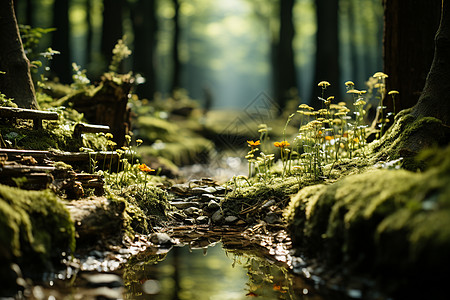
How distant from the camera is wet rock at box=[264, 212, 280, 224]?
193 inches

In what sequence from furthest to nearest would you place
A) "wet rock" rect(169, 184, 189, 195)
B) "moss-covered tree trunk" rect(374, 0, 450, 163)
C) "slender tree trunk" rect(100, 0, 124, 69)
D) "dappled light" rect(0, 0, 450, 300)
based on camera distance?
"slender tree trunk" rect(100, 0, 124, 69) < "wet rock" rect(169, 184, 189, 195) < "moss-covered tree trunk" rect(374, 0, 450, 163) < "dappled light" rect(0, 0, 450, 300)

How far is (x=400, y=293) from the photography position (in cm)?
239

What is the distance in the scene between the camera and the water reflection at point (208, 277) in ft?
9.75

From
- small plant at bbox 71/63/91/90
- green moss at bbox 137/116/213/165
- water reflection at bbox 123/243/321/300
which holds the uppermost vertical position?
small plant at bbox 71/63/91/90

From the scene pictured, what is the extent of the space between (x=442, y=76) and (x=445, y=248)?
3596 millimetres

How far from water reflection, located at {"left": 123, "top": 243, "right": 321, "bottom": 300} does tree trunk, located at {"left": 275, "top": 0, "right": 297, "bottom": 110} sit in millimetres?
15535

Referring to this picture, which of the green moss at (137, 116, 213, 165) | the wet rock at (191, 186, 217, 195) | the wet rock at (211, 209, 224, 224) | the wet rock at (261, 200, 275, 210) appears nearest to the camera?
the wet rock at (261, 200, 275, 210)

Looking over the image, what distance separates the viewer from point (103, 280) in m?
3.03

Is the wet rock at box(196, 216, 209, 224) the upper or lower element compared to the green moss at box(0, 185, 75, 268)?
lower

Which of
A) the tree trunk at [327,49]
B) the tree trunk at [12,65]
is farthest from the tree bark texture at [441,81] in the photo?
the tree trunk at [327,49]

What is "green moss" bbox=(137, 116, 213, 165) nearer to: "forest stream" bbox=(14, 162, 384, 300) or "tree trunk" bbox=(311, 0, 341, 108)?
"tree trunk" bbox=(311, 0, 341, 108)

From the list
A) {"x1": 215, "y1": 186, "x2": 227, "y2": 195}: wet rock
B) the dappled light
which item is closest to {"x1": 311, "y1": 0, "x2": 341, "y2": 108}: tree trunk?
the dappled light

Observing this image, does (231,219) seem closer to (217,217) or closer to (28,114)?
(217,217)

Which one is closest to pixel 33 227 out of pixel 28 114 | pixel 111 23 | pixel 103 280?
pixel 103 280
